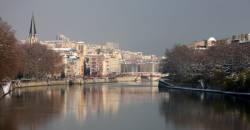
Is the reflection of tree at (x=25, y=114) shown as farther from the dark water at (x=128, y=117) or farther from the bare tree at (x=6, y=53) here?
the bare tree at (x=6, y=53)

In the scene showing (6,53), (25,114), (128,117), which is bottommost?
(128,117)

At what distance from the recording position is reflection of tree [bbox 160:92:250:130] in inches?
1328

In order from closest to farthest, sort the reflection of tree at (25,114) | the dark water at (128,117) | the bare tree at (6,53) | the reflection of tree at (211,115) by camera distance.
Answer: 1. the dark water at (128,117)
2. the reflection of tree at (25,114)
3. the reflection of tree at (211,115)
4. the bare tree at (6,53)

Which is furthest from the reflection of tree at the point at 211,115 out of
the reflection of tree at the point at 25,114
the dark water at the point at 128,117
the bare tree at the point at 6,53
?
the bare tree at the point at 6,53

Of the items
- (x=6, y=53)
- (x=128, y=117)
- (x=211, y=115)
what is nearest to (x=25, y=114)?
(x=128, y=117)

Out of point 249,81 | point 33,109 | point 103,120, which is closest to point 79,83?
point 249,81

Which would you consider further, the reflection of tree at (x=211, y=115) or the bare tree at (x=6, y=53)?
the bare tree at (x=6, y=53)

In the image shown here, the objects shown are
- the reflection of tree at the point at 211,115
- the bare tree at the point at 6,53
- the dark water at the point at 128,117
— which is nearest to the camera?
the dark water at the point at 128,117

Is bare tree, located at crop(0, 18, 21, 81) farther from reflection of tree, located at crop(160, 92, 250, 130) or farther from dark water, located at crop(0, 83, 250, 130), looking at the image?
reflection of tree, located at crop(160, 92, 250, 130)

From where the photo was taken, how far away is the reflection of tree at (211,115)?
1328 inches

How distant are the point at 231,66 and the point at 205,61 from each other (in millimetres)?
12960

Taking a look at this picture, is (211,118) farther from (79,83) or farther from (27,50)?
(79,83)

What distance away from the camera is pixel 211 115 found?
131 ft

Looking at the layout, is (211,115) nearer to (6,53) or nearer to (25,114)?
(25,114)
